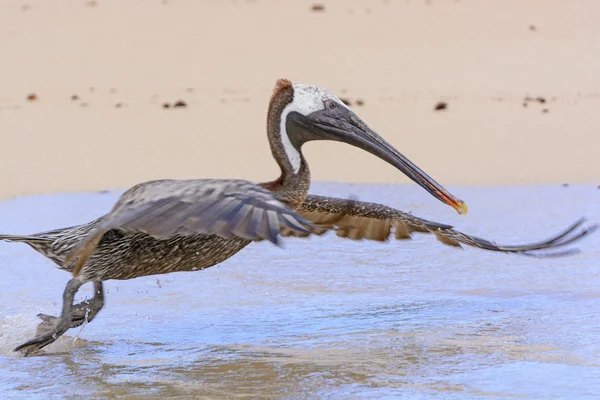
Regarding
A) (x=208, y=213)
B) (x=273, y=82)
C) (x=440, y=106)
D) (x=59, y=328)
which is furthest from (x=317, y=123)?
(x=273, y=82)

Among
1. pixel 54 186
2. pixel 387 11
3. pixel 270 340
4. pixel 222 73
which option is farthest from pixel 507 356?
pixel 387 11

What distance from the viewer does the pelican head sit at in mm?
5379

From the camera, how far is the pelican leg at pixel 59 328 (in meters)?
4.96

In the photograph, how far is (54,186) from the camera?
8.91 meters

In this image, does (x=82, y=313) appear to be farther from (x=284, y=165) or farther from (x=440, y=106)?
(x=440, y=106)

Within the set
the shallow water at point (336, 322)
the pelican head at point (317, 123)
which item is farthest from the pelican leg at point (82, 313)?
the pelican head at point (317, 123)

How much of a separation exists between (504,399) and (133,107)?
8875mm

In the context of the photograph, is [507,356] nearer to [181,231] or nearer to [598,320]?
[598,320]

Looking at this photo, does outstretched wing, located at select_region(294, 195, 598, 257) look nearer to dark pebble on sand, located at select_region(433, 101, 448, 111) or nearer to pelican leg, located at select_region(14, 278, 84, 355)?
pelican leg, located at select_region(14, 278, 84, 355)

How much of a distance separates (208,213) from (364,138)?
136cm

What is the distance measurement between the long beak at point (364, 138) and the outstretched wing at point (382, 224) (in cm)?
56

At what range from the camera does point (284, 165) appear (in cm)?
541

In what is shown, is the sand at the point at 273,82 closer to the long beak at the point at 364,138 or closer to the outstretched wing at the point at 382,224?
the outstretched wing at the point at 382,224

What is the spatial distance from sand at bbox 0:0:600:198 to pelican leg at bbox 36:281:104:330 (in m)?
3.51
